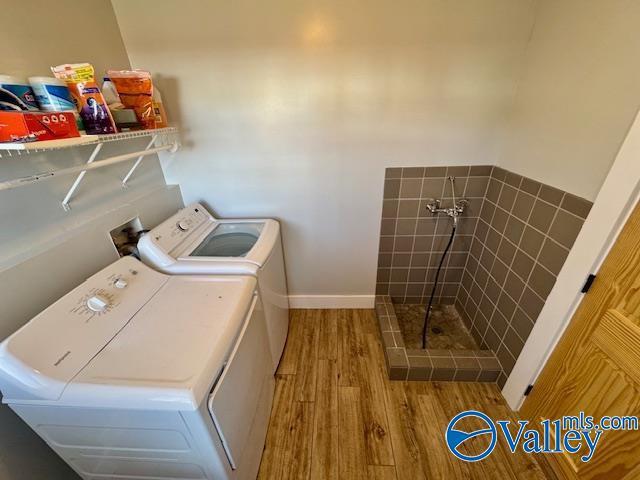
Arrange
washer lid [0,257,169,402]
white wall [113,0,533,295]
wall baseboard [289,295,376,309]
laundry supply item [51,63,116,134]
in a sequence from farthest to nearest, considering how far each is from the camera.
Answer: wall baseboard [289,295,376,309] < white wall [113,0,533,295] < laundry supply item [51,63,116,134] < washer lid [0,257,169,402]

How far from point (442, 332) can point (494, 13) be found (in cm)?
201

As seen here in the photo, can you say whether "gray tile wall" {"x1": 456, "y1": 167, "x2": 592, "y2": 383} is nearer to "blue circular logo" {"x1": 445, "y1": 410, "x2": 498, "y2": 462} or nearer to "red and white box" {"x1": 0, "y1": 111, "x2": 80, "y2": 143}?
"blue circular logo" {"x1": 445, "y1": 410, "x2": 498, "y2": 462}

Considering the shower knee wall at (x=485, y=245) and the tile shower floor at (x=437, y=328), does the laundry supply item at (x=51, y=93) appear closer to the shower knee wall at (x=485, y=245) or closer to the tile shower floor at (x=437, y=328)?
the shower knee wall at (x=485, y=245)

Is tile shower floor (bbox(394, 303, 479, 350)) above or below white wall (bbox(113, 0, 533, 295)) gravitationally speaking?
below

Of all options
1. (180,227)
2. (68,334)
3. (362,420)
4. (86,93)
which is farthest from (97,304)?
(362,420)

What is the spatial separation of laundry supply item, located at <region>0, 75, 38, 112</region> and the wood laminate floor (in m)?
1.74

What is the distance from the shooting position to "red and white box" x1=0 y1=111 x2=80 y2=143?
782 millimetres

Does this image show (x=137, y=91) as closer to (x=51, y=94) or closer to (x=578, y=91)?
(x=51, y=94)

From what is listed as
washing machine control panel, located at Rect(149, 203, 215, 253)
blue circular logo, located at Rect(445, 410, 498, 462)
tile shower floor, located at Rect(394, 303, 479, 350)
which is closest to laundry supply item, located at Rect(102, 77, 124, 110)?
washing machine control panel, located at Rect(149, 203, 215, 253)

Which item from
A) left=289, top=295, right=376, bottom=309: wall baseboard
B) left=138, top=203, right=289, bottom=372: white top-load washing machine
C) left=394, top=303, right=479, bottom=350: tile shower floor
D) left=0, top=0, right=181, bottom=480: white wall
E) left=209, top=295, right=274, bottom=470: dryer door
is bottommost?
left=394, top=303, right=479, bottom=350: tile shower floor

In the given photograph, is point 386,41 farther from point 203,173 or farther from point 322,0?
point 203,173

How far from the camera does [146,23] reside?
4.83 ft

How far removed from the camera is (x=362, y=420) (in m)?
1.45

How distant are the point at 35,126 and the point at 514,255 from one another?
2171 mm
